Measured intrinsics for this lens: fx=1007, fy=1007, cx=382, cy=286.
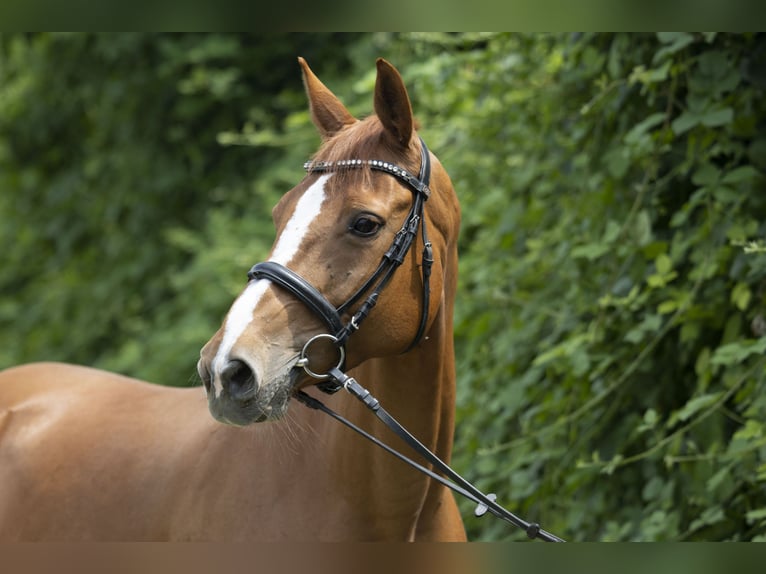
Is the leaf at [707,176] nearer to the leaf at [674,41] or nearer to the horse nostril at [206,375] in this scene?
the leaf at [674,41]

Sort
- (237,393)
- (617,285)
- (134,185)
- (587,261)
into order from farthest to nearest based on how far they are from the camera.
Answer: (134,185)
(587,261)
(617,285)
(237,393)

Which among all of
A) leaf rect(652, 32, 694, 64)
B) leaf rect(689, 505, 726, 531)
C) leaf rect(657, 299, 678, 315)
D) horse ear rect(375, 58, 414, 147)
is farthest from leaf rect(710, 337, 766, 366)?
horse ear rect(375, 58, 414, 147)

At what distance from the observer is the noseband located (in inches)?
84.8

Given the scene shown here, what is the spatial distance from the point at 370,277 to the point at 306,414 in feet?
1.76

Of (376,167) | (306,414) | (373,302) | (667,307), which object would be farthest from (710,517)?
(376,167)

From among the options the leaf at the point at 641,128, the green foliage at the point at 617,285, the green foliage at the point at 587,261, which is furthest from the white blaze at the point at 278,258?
the leaf at the point at 641,128

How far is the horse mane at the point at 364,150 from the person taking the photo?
7.48ft

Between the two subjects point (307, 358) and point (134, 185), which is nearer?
point (307, 358)

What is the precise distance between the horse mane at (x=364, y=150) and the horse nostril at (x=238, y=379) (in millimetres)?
494

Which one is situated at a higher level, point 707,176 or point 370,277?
point 707,176

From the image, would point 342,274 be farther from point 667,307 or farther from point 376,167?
point 667,307

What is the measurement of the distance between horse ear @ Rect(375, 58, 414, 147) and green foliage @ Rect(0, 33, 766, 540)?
119 centimetres

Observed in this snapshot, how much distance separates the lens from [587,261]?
14.3 ft

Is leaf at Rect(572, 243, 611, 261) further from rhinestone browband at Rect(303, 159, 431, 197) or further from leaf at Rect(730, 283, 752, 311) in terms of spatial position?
rhinestone browband at Rect(303, 159, 431, 197)
